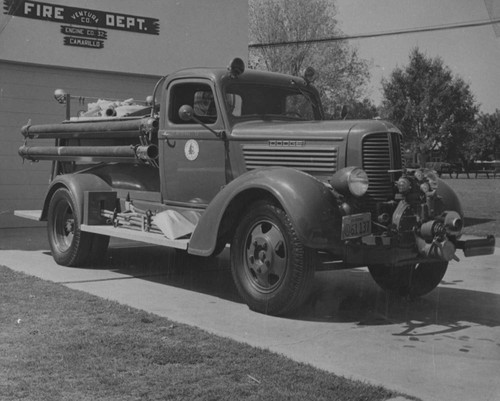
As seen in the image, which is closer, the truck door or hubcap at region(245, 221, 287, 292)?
hubcap at region(245, 221, 287, 292)

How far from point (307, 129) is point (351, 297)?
1.77 m

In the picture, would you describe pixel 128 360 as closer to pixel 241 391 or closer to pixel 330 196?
pixel 241 391

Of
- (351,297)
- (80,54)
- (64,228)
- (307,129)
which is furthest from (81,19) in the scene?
(351,297)

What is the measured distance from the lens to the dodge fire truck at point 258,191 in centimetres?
564

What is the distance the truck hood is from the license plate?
779 millimetres

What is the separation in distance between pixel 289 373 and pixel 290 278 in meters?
1.51

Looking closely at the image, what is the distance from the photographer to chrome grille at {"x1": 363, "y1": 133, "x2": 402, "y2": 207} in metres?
5.88

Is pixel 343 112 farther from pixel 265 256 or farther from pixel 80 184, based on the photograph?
pixel 80 184

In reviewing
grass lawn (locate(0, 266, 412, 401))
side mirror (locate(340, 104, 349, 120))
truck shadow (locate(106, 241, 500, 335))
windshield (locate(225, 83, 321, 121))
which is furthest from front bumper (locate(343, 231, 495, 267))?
side mirror (locate(340, 104, 349, 120))

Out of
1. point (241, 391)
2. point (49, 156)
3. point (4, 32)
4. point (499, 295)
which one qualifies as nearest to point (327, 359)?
point (241, 391)

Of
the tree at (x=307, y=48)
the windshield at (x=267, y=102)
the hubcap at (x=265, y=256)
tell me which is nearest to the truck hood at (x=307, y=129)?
the windshield at (x=267, y=102)

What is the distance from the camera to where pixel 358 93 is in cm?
2867

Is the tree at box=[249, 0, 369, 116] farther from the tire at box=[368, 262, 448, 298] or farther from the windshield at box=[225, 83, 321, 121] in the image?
the tire at box=[368, 262, 448, 298]

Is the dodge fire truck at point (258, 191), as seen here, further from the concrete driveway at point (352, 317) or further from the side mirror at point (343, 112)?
the concrete driveway at point (352, 317)
